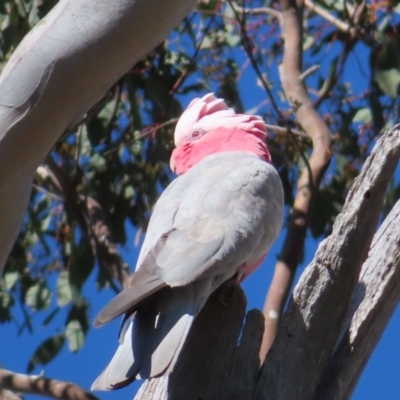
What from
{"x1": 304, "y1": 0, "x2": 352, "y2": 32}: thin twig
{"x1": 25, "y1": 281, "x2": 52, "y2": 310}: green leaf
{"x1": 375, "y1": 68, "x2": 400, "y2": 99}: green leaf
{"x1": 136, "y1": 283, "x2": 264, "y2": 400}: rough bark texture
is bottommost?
{"x1": 136, "y1": 283, "x2": 264, "y2": 400}: rough bark texture

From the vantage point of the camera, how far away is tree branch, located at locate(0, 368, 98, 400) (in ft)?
8.12

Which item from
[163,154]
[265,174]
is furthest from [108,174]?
[265,174]

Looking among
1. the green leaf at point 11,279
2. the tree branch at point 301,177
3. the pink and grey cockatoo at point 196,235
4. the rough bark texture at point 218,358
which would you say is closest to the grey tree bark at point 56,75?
the pink and grey cockatoo at point 196,235

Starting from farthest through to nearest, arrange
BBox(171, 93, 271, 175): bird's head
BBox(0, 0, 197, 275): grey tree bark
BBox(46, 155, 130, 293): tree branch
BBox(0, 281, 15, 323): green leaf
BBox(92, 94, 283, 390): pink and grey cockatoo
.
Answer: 1. BBox(0, 281, 15, 323): green leaf
2. BBox(46, 155, 130, 293): tree branch
3. BBox(171, 93, 271, 175): bird's head
4. BBox(92, 94, 283, 390): pink and grey cockatoo
5. BBox(0, 0, 197, 275): grey tree bark

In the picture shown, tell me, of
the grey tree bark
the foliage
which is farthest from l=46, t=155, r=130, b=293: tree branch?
the grey tree bark

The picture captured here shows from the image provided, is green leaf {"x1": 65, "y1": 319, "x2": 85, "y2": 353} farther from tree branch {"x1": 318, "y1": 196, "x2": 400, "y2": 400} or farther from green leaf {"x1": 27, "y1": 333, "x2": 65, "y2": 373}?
tree branch {"x1": 318, "y1": 196, "x2": 400, "y2": 400}

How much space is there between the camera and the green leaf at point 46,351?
128 inches

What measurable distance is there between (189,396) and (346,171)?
1.52 meters

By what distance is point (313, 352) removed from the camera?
1.82 metres

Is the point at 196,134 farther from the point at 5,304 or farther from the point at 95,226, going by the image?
the point at 5,304

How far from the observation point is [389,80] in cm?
302

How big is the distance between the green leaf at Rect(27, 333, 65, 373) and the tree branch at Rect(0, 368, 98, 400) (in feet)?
2.06

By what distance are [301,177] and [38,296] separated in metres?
1.14

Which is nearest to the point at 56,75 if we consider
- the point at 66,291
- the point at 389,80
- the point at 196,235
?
the point at 196,235
